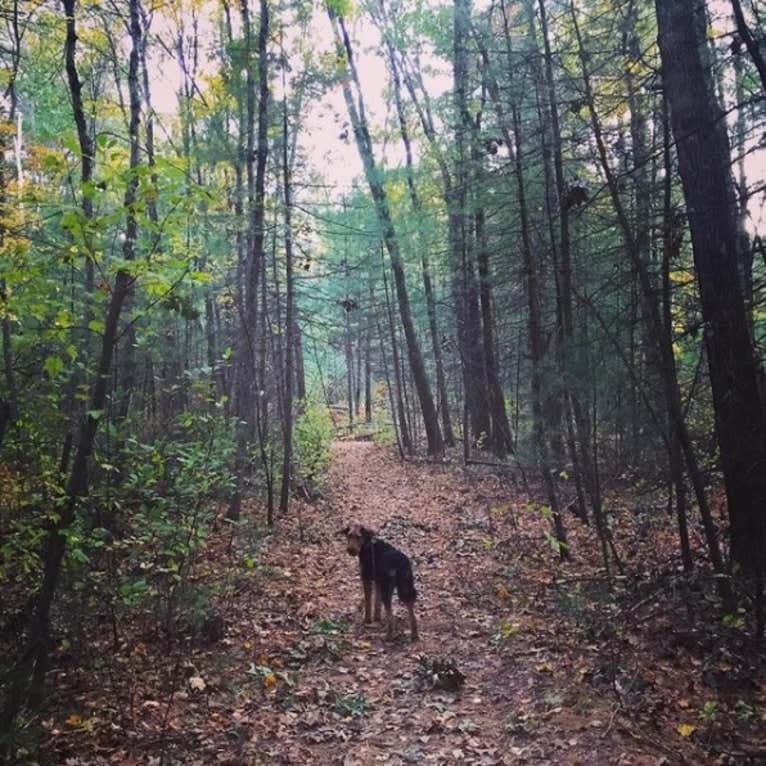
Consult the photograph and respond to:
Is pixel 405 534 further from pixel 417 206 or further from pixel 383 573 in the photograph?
pixel 417 206

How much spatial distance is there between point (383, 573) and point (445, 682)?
1.61 meters

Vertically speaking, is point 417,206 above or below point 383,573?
above

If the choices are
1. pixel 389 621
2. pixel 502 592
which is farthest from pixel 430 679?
pixel 502 592

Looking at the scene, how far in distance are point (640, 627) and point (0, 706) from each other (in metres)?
5.65

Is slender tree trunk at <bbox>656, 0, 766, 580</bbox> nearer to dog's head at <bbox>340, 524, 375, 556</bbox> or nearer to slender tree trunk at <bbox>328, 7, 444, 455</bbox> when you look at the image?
dog's head at <bbox>340, 524, 375, 556</bbox>

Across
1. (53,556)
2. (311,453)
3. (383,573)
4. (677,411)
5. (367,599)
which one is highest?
(311,453)

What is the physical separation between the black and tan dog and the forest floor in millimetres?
295

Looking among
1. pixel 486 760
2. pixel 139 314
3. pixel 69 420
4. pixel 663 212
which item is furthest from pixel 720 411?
pixel 69 420

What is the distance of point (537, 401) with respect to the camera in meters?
9.50

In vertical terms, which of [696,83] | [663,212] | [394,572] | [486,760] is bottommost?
[486,760]

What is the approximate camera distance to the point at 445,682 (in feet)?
18.5

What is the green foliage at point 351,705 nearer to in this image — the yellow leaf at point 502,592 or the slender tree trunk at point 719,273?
the yellow leaf at point 502,592

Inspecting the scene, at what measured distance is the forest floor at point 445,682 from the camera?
455 cm

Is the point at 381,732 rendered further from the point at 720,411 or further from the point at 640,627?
the point at 720,411
